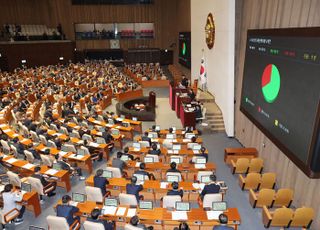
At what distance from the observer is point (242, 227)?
28.8 feet

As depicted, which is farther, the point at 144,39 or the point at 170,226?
the point at 144,39

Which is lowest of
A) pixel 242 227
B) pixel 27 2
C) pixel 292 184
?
pixel 242 227

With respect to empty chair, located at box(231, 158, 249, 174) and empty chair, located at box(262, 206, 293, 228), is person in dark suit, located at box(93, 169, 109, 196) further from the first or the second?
empty chair, located at box(231, 158, 249, 174)

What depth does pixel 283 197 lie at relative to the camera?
9.31 m

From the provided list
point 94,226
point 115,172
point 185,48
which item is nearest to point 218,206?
point 94,226

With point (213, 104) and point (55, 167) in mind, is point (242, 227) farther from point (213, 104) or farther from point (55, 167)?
point (213, 104)

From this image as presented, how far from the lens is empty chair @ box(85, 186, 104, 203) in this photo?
892 cm

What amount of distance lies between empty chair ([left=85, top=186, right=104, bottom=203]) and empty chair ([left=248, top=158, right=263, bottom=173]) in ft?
21.5

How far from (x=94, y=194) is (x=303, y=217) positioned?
652 cm

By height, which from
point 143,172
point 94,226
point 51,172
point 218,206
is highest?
point 94,226

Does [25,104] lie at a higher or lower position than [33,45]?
lower

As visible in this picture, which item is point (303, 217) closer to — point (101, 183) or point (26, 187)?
point (101, 183)

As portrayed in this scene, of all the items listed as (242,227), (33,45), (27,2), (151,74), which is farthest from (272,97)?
(27,2)

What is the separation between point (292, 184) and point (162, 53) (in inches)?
1476
